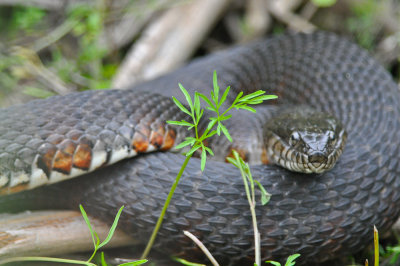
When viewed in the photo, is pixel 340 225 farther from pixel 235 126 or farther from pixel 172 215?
pixel 235 126

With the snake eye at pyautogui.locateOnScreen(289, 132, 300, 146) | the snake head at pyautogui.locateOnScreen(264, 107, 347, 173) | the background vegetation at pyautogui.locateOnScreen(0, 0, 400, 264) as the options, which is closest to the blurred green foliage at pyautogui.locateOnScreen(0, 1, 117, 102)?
the background vegetation at pyautogui.locateOnScreen(0, 0, 400, 264)

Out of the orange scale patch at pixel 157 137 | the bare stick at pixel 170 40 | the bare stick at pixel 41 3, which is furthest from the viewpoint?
the bare stick at pixel 41 3

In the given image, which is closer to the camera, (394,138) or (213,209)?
(213,209)

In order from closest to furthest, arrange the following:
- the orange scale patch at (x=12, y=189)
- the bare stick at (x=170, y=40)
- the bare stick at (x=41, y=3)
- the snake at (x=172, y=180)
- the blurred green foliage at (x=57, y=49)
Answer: the orange scale patch at (x=12, y=189) < the snake at (x=172, y=180) < the blurred green foliage at (x=57, y=49) < the bare stick at (x=170, y=40) < the bare stick at (x=41, y=3)

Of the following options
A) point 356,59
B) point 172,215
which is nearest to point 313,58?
point 356,59

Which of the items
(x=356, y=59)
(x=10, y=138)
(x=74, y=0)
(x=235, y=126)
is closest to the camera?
(x=10, y=138)

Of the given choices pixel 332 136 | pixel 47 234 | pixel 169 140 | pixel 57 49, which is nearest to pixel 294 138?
pixel 332 136

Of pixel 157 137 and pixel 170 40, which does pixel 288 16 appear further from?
pixel 157 137

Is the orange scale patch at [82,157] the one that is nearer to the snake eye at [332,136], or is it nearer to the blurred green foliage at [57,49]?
the snake eye at [332,136]

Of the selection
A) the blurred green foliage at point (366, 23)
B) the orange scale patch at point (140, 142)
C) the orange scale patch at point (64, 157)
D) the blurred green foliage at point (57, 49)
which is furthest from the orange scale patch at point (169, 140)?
the blurred green foliage at point (366, 23)
